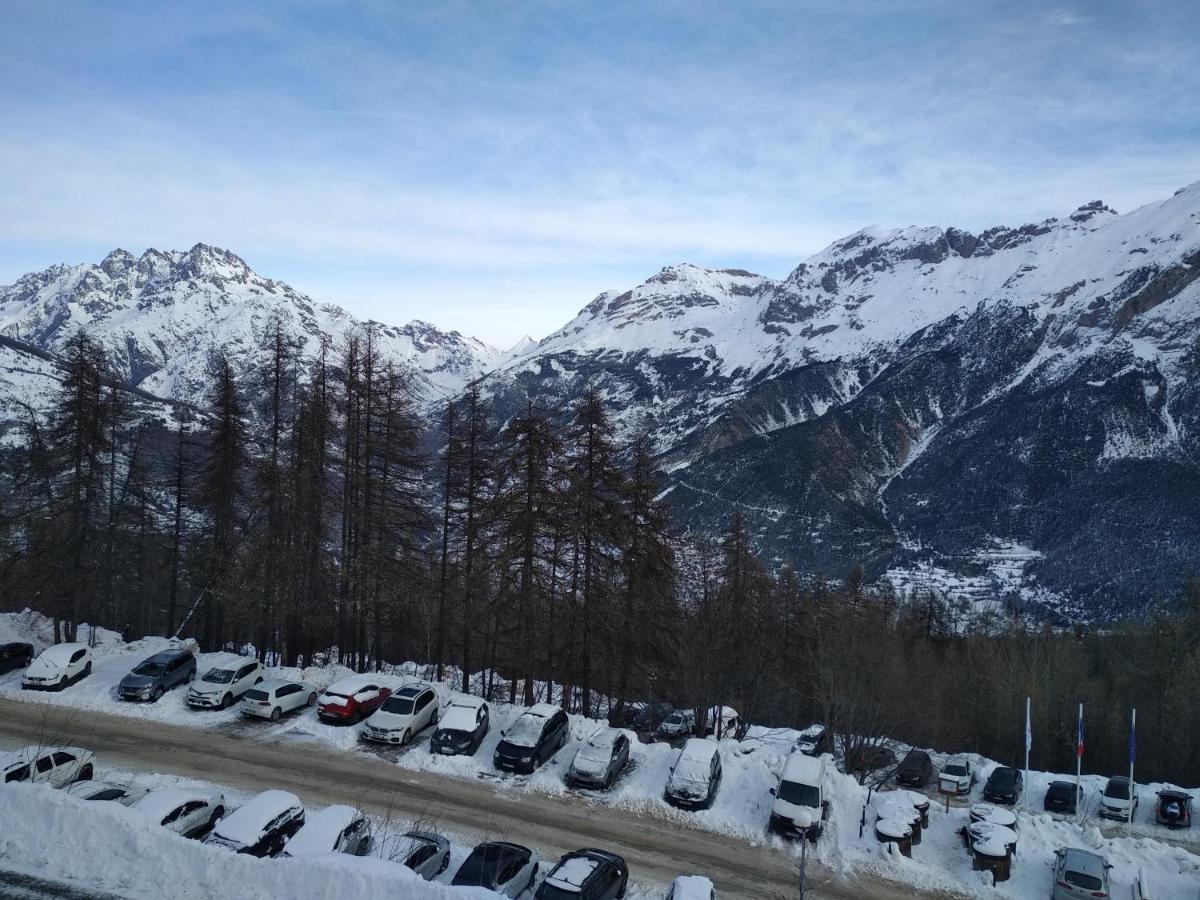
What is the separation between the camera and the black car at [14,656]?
2623 cm

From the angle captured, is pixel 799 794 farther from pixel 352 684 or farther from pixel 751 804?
pixel 352 684

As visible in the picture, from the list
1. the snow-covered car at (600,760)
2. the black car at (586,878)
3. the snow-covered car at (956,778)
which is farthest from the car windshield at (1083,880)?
the snow-covered car at (956,778)

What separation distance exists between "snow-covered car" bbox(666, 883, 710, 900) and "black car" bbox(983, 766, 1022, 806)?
2779cm

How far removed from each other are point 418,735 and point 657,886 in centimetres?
1037

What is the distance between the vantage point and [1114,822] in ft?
105

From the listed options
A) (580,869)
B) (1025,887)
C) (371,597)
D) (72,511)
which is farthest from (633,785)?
(72,511)

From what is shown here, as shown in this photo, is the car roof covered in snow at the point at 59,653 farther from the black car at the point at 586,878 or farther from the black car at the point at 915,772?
the black car at the point at 915,772

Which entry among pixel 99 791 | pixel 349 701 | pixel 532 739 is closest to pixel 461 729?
pixel 532 739

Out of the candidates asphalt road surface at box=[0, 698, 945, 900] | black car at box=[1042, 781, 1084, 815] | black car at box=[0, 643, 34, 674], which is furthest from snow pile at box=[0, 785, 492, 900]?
black car at box=[1042, 781, 1084, 815]

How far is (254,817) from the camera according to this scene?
1512 centimetres

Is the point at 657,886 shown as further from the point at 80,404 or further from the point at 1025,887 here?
the point at 80,404

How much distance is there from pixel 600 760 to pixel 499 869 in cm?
691

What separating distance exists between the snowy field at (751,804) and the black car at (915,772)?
58.7 feet

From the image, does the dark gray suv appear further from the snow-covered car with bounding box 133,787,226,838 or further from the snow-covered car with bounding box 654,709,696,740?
the snow-covered car with bounding box 654,709,696,740
